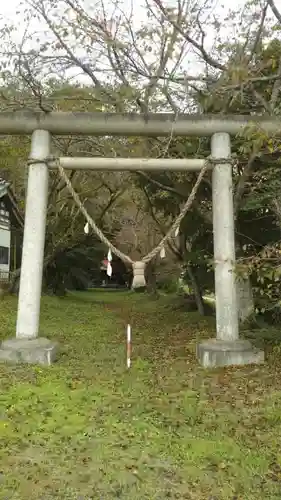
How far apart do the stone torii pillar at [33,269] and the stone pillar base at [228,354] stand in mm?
2518

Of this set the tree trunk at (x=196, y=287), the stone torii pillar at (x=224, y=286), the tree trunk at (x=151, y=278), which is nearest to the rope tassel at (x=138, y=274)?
the stone torii pillar at (x=224, y=286)

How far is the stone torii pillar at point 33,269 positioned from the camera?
328 inches

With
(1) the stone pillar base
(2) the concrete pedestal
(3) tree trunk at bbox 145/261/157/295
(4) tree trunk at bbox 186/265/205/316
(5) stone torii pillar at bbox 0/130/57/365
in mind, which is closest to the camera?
(1) the stone pillar base

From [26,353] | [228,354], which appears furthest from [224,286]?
[26,353]

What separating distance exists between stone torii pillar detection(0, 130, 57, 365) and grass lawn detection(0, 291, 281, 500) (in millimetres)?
392

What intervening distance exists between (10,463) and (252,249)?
8638mm

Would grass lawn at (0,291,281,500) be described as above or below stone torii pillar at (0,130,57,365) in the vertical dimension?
below

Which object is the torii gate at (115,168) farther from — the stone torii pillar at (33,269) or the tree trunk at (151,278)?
the tree trunk at (151,278)

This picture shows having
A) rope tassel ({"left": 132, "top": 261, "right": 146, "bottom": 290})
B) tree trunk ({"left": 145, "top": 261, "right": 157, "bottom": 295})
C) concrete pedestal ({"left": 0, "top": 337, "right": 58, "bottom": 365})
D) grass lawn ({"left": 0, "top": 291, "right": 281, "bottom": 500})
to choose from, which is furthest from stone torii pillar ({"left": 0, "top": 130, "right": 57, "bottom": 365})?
tree trunk ({"left": 145, "top": 261, "right": 157, "bottom": 295})

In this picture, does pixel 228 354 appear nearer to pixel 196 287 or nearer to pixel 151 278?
pixel 196 287

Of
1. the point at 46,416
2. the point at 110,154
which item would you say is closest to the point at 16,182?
the point at 110,154

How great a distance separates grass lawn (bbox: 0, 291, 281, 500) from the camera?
13.5 ft

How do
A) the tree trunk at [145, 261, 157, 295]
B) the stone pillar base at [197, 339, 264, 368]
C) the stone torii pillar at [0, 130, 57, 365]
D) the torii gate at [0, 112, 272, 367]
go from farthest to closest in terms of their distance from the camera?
the tree trunk at [145, 261, 157, 295] < the torii gate at [0, 112, 272, 367] < the stone torii pillar at [0, 130, 57, 365] < the stone pillar base at [197, 339, 264, 368]

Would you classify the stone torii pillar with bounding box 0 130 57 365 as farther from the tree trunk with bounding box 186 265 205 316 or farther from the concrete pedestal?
the tree trunk with bounding box 186 265 205 316
